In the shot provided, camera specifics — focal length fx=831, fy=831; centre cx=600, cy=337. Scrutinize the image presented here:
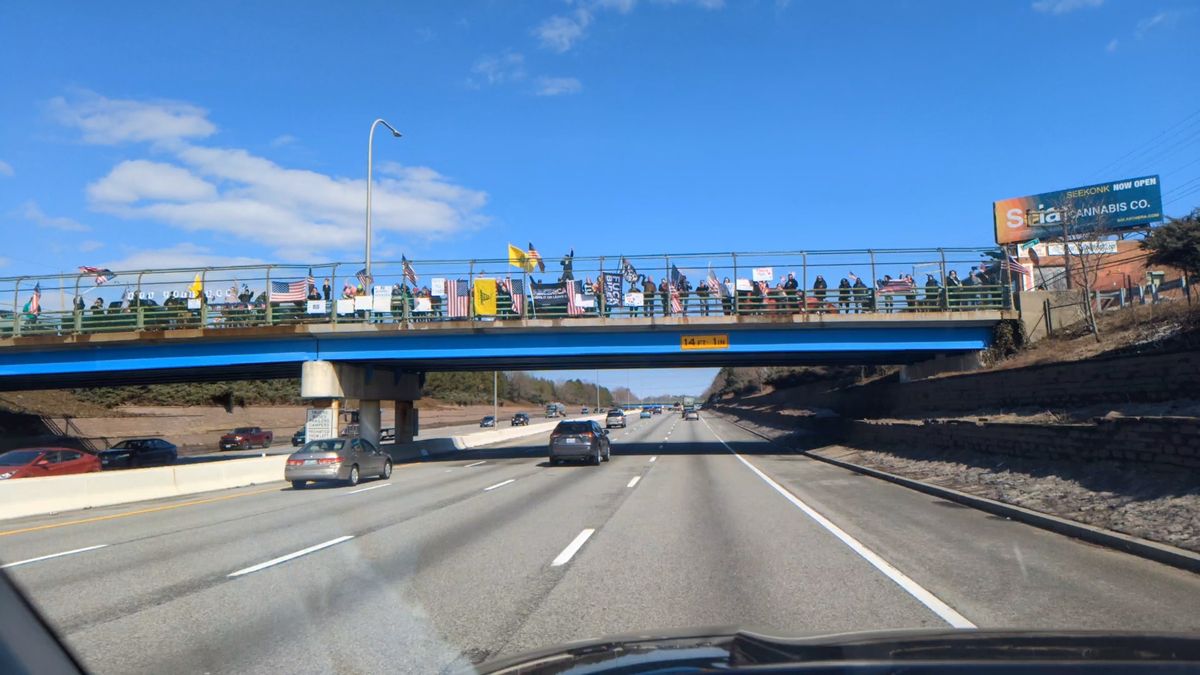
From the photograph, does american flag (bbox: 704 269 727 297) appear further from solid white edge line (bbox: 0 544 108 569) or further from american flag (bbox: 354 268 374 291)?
solid white edge line (bbox: 0 544 108 569)

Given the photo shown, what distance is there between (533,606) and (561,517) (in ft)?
23.0

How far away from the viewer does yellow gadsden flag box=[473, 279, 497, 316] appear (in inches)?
1226

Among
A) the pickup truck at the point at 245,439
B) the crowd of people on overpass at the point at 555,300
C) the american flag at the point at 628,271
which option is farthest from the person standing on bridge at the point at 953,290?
the pickup truck at the point at 245,439

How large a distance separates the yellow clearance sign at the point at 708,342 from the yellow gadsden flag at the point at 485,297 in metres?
7.46

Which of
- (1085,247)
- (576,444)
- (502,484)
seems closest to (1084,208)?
(1085,247)

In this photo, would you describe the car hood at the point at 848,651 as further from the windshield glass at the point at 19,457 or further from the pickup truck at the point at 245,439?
the pickup truck at the point at 245,439

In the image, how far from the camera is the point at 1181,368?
15703mm

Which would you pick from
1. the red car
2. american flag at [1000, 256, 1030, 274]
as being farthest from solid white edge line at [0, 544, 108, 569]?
american flag at [1000, 256, 1030, 274]

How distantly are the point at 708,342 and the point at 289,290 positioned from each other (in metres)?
16.2

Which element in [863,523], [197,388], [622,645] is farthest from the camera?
[197,388]

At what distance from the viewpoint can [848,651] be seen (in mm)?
4062

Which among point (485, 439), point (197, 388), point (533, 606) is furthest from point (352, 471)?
point (197, 388)

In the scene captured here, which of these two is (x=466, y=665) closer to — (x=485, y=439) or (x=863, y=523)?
(x=863, y=523)

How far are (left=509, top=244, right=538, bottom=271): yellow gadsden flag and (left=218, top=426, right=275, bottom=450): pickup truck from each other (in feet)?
84.6
